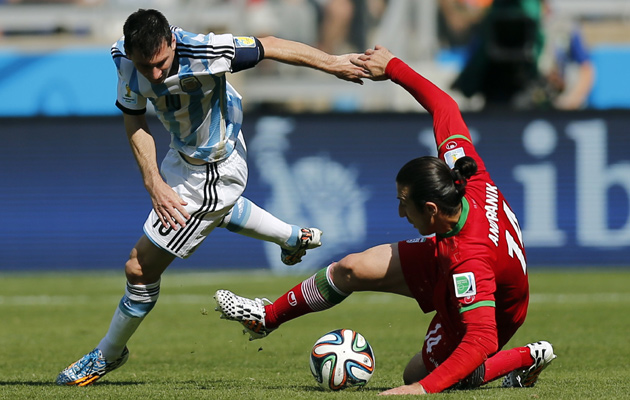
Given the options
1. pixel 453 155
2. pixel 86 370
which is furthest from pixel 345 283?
pixel 86 370

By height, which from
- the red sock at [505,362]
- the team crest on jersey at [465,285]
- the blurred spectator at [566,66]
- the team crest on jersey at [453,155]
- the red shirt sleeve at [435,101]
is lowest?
the blurred spectator at [566,66]

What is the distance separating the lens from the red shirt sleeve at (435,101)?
5723 millimetres

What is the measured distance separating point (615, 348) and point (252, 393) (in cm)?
327

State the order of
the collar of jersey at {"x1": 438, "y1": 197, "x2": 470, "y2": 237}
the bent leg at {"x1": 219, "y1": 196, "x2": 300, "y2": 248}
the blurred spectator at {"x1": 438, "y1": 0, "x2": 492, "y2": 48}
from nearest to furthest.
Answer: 1. the collar of jersey at {"x1": 438, "y1": 197, "x2": 470, "y2": 237}
2. the bent leg at {"x1": 219, "y1": 196, "x2": 300, "y2": 248}
3. the blurred spectator at {"x1": 438, "y1": 0, "x2": 492, "y2": 48}

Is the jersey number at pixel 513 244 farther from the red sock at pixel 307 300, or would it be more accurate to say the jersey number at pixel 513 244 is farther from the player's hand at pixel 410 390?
the red sock at pixel 307 300

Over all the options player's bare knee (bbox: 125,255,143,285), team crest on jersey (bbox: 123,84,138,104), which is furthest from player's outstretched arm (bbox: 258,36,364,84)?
player's bare knee (bbox: 125,255,143,285)

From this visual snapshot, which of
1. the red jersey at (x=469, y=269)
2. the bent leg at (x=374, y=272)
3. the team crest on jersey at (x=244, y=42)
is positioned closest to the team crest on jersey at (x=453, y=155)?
the red jersey at (x=469, y=269)

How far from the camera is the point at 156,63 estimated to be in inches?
219

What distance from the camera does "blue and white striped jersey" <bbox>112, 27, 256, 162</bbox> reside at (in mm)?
5902

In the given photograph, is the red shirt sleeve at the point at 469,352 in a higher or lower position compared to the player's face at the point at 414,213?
lower

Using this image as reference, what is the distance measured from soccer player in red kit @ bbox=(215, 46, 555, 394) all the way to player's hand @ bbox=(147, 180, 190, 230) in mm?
571

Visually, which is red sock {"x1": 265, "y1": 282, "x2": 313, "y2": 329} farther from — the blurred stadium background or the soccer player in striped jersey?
the blurred stadium background

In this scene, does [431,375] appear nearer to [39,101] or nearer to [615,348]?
[615,348]

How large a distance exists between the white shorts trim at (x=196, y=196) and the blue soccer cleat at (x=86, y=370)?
794 mm
